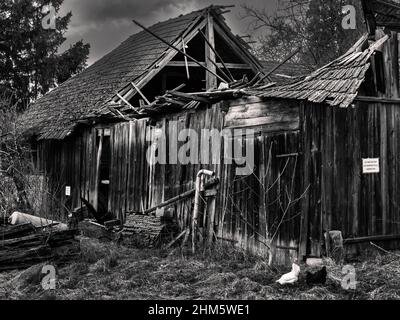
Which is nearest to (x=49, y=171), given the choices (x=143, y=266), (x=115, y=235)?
(x=115, y=235)

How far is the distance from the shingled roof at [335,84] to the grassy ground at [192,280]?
260 cm

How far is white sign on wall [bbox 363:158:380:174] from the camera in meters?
8.02

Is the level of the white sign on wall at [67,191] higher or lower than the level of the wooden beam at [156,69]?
lower

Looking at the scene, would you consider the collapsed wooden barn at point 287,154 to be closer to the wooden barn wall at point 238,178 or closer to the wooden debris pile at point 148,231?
the wooden barn wall at point 238,178

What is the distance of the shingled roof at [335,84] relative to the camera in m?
6.89

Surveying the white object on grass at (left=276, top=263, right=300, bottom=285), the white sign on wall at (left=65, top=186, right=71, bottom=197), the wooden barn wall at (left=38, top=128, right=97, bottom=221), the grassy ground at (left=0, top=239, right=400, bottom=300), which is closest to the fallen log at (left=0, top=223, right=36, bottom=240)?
the grassy ground at (left=0, top=239, right=400, bottom=300)

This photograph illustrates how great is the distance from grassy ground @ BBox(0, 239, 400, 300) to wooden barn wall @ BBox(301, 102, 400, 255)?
70 cm

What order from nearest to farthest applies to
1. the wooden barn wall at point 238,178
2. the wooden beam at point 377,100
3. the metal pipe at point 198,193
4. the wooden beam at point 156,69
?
the wooden barn wall at point 238,178 < the wooden beam at point 377,100 < the metal pipe at point 198,193 < the wooden beam at point 156,69

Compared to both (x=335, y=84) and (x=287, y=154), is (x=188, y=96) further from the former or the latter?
(x=335, y=84)

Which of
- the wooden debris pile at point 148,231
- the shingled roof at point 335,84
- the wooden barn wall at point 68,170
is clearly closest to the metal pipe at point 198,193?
the wooden debris pile at point 148,231

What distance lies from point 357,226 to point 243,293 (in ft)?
9.08

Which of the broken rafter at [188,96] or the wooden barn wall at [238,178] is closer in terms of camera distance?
the wooden barn wall at [238,178]

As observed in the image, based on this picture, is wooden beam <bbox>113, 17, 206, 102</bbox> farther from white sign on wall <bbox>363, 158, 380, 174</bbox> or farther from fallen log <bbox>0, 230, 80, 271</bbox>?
white sign on wall <bbox>363, 158, 380, 174</bbox>

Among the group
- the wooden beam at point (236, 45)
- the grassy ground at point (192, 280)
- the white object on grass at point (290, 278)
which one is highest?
the wooden beam at point (236, 45)
